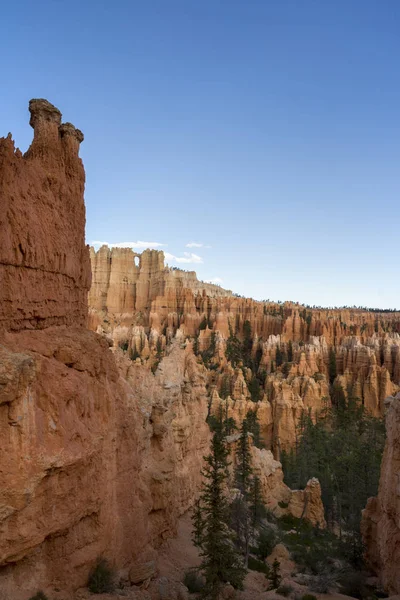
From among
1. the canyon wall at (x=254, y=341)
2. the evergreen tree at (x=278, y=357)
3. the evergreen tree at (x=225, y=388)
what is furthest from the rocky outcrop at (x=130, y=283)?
the evergreen tree at (x=225, y=388)

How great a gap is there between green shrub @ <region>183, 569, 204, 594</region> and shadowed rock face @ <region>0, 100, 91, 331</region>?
294 inches

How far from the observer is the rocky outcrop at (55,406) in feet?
21.4

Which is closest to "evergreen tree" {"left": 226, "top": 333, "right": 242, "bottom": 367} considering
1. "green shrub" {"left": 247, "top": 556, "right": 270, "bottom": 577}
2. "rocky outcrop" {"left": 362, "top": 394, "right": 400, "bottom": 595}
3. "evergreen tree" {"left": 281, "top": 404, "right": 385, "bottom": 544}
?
"evergreen tree" {"left": 281, "top": 404, "right": 385, "bottom": 544}

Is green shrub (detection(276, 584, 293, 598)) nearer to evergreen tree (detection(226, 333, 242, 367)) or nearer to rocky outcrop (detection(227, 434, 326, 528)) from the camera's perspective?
rocky outcrop (detection(227, 434, 326, 528))

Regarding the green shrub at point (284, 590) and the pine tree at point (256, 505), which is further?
the pine tree at point (256, 505)

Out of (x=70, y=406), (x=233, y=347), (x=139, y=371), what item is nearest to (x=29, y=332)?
(x=70, y=406)

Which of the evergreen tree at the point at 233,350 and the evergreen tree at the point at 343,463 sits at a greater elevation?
the evergreen tree at the point at 233,350

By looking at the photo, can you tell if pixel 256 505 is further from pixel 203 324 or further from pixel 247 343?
pixel 203 324

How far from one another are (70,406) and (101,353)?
6.34ft

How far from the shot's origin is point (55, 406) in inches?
289

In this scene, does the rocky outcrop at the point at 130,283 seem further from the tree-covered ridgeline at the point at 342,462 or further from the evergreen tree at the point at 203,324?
the tree-covered ridgeline at the point at 342,462

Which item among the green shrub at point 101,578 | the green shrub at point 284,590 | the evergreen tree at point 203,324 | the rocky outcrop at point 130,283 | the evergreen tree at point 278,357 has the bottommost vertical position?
the green shrub at point 284,590

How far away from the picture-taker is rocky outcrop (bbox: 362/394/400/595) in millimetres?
10992

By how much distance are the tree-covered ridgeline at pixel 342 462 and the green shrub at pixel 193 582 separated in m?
6.38
